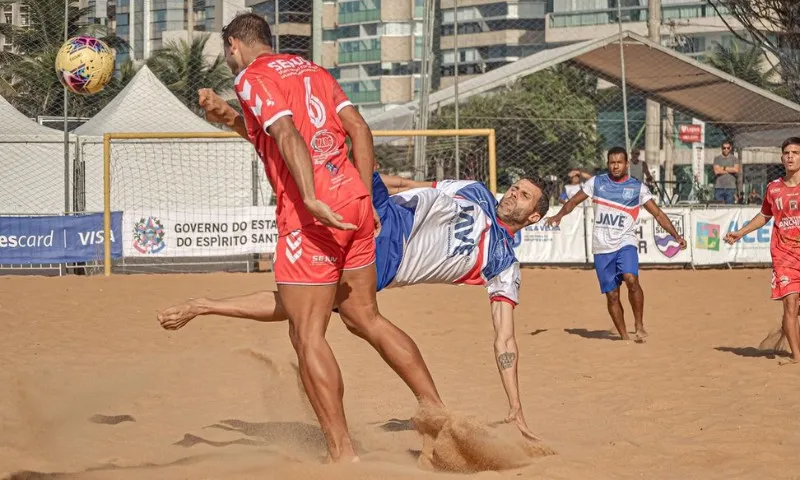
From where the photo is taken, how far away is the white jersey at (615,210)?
9570mm

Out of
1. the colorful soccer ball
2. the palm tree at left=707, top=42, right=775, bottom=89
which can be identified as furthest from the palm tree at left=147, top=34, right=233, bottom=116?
the colorful soccer ball

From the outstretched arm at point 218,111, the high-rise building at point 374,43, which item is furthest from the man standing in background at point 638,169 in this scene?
the high-rise building at point 374,43

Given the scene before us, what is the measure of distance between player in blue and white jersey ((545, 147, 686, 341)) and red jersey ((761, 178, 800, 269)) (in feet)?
4.56

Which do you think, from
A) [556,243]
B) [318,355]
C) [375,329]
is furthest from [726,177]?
[318,355]

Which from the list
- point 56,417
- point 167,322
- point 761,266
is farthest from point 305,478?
point 761,266

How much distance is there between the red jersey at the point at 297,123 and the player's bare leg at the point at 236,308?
1.80ft

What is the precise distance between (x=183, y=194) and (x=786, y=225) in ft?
39.3

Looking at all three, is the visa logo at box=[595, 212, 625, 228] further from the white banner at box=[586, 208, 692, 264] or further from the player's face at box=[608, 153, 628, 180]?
the white banner at box=[586, 208, 692, 264]

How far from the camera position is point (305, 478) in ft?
13.4

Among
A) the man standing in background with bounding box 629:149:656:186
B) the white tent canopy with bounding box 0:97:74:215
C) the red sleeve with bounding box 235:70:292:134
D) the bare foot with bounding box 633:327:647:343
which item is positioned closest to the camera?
the red sleeve with bounding box 235:70:292:134

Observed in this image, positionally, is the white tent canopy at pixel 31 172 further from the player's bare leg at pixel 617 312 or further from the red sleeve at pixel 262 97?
the red sleeve at pixel 262 97

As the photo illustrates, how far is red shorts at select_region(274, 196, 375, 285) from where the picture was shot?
4.22 m

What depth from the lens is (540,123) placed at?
132 feet

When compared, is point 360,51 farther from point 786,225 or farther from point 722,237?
point 786,225
